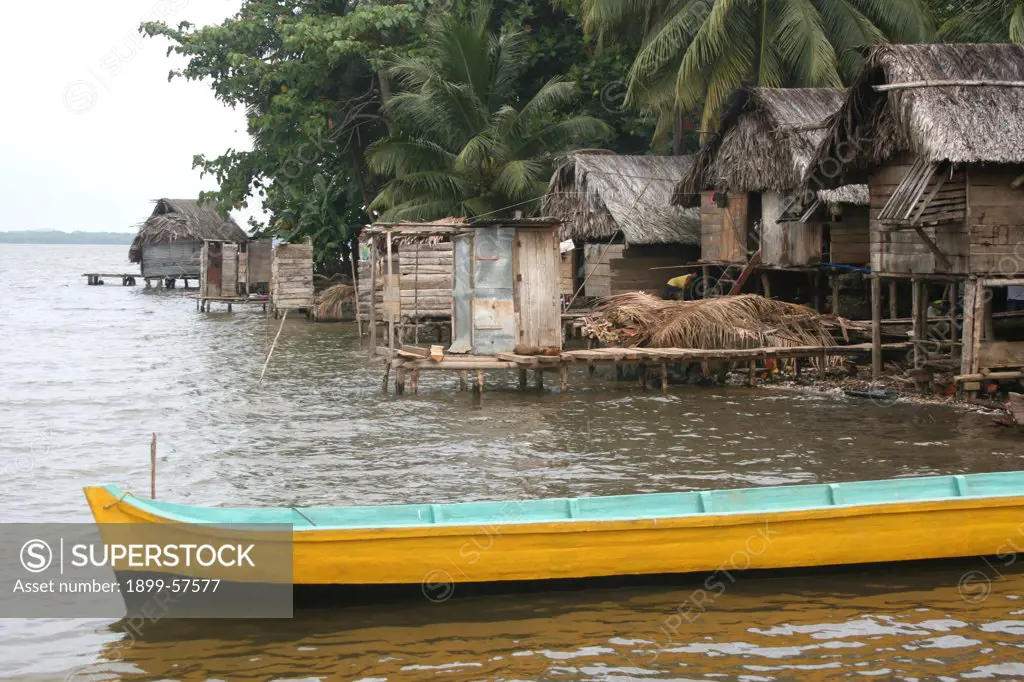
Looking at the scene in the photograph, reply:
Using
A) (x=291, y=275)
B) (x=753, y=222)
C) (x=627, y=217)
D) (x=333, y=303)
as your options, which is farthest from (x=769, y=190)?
(x=291, y=275)

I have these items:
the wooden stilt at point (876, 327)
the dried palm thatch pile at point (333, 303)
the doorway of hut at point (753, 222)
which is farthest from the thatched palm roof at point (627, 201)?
the dried palm thatch pile at point (333, 303)

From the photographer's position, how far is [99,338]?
29594mm

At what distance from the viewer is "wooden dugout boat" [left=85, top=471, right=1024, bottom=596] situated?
841 cm

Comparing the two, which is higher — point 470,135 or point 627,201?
point 470,135

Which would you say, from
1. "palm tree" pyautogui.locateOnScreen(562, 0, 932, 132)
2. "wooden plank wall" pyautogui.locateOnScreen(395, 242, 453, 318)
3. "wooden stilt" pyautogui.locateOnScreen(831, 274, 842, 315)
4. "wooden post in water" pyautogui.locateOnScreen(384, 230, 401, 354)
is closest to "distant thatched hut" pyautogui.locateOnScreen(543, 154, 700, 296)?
"palm tree" pyautogui.locateOnScreen(562, 0, 932, 132)

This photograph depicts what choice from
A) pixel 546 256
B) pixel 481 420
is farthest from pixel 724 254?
pixel 481 420

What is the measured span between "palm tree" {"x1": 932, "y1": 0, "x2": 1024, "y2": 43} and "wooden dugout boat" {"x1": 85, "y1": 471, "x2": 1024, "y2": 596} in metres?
13.3

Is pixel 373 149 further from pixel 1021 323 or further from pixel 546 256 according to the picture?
pixel 1021 323

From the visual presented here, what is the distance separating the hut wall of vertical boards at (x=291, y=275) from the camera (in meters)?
33.4

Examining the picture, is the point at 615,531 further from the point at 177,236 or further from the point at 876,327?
the point at 177,236

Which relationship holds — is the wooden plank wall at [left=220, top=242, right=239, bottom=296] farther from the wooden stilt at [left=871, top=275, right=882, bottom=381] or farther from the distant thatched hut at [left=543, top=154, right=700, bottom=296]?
the wooden stilt at [left=871, top=275, right=882, bottom=381]

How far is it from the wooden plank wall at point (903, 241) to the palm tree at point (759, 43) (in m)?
5.44

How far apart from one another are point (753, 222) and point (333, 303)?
1443 cm

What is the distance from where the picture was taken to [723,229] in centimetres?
2252
